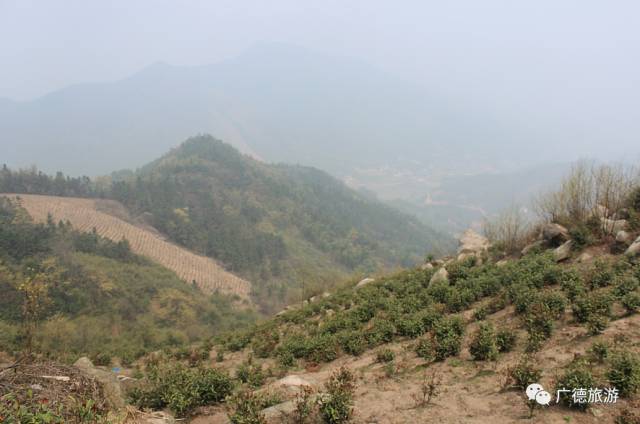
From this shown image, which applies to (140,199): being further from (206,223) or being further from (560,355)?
(560,355)

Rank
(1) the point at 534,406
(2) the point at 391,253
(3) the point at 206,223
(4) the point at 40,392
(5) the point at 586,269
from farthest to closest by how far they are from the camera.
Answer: (2) the point at 391,253 → (3) the point at 206,223 → (5) the point at 586,269 → (4) the point at 40,392 → (1) the point at 534,406

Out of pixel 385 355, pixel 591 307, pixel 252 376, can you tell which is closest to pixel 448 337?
pixel 385 355

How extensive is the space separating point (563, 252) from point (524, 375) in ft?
23.4

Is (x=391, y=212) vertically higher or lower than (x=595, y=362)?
lower

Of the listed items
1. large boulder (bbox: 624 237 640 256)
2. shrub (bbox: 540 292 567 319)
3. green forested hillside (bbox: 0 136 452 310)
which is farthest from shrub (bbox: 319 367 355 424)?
green forested hillside (bbox: 0 136 452 310)

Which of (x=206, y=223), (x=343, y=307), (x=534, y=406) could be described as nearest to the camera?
(x=534, y=406)

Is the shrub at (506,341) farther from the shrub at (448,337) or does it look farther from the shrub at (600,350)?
the shrub at (600,350)

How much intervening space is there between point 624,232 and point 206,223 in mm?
72074

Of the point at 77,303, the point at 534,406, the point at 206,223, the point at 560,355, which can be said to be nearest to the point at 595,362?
the point at 560,355

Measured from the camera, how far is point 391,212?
12594 cm

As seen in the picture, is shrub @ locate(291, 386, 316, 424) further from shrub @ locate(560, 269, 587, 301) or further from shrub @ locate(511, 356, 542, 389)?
shrub @ locate(560, 269, 587, 301)

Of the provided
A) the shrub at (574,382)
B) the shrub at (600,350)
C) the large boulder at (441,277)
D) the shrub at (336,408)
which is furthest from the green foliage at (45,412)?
the large boulder at (441,277)

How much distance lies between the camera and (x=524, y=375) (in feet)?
16.9

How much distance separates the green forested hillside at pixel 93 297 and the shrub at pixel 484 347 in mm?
21160
